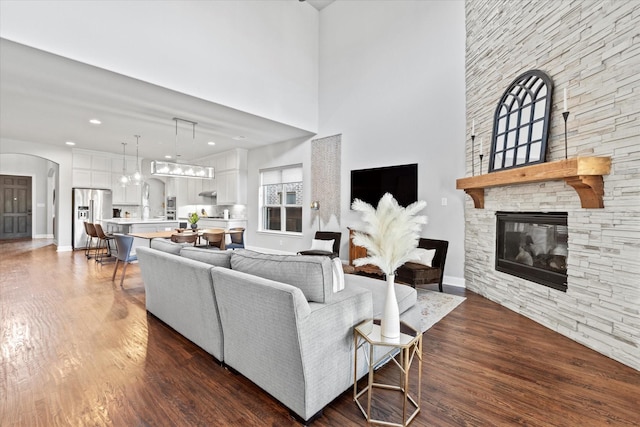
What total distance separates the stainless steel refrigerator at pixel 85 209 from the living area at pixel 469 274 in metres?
2.55

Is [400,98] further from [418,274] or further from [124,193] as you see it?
[124,193]

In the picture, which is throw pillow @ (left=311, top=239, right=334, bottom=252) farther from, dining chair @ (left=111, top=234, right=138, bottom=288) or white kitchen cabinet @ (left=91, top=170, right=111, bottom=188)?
white kitchen cabinet @ (left=91, top=170, right=111, bottom=188)

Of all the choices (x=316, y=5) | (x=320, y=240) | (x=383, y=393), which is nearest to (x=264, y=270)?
(x=383, y=393)

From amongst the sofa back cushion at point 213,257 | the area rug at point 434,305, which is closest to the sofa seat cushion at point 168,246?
the sofa back cushion at point 213,257

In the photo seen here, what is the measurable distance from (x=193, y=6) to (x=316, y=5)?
333cm

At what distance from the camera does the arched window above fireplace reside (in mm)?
2965

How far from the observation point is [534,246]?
3.21 metres

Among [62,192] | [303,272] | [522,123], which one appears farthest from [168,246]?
[62,192]

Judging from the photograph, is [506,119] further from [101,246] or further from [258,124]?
[101,246]

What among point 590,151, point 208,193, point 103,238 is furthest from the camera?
point 208,193

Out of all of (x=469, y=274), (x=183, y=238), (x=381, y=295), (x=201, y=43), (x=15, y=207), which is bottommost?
(x=469, y=274)

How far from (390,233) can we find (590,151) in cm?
237

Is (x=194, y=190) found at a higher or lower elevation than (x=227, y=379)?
higher

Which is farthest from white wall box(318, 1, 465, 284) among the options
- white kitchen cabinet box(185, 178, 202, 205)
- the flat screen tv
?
white kitchen cabinet box(185, 178, 202, 205)
